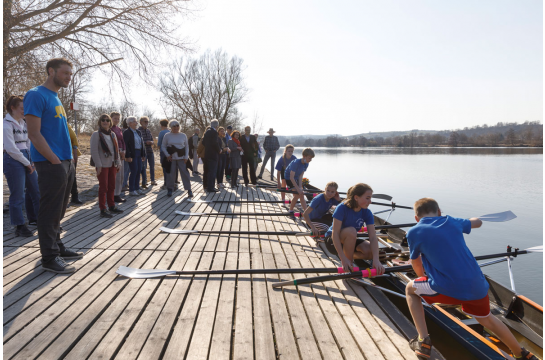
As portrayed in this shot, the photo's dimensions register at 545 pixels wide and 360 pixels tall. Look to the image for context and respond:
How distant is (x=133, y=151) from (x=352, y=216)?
6.12 m

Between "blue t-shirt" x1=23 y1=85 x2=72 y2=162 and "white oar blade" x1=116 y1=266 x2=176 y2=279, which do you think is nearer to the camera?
"blue t-shirt" x1=23 y1=85 x2=72 y2=162

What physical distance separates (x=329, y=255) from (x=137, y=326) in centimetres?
265

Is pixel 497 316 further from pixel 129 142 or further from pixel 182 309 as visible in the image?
pixel 129 142

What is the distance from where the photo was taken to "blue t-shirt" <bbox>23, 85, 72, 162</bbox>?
3.11 m


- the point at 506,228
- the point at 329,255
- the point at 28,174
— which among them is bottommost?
the point at 506,228

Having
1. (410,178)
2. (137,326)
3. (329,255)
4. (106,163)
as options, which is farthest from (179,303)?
(410,178)

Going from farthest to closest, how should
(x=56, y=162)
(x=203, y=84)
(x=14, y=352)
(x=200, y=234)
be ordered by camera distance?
(x=203, y=84)
(x=200, y=234)
(x=56, y=162)
(x=14, y=352)

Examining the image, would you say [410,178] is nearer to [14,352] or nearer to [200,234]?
[200,234]

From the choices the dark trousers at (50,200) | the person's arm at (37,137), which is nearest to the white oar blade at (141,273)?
the dark trousers at (50,200)

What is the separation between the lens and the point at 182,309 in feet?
→ 9.20

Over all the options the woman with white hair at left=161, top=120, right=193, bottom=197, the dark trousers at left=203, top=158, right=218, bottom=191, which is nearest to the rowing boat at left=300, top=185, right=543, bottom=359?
the woman with white hair at left=161, top=120, right=193, bottom=197

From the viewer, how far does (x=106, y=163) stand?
5.77 m

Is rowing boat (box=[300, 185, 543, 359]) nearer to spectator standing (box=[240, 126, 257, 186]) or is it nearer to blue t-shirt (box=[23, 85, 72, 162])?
blue t-shirt (box=[23, 85, 72, 162])

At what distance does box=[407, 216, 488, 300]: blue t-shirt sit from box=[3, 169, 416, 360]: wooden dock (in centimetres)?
53
